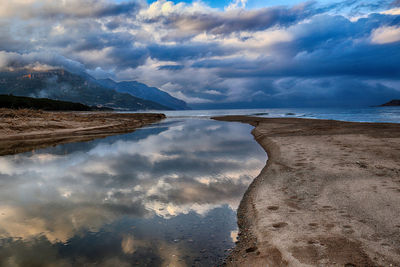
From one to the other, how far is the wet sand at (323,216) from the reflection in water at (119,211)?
0.84 metres

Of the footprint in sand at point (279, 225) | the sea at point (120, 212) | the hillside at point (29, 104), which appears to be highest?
the hillside at point (29, 104)

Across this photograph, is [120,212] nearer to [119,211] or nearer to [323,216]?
[119,211]

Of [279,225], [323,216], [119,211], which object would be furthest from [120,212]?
[323,216]

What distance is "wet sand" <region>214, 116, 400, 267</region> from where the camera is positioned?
211 inches

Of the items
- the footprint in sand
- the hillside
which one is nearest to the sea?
the footprint in sand

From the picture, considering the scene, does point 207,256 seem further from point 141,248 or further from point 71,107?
point 71,107

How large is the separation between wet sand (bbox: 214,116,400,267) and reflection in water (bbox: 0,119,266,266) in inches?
33.0

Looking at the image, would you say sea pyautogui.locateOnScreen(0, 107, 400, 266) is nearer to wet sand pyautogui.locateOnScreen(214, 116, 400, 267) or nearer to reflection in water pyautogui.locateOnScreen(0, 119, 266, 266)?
reflection in water pyautogui.locateOnScreen(0, 119, 266, 266)

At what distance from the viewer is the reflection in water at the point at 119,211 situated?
6.07m

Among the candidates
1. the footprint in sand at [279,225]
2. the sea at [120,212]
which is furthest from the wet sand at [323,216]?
the sea at [120,212]

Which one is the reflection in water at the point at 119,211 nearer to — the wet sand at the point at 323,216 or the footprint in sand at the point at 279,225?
the wet sand at the point at 323,216

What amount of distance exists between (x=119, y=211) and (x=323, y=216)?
23.1 ft

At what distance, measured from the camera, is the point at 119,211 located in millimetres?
8750

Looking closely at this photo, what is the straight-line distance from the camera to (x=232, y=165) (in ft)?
52.9
